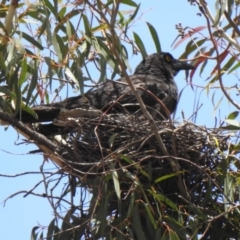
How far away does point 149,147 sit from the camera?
5.02 metres

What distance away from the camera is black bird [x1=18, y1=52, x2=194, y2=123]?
5262mm

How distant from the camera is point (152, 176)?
198 inches

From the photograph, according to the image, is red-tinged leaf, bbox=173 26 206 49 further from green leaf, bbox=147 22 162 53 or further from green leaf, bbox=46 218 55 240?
green leaf, bbox=46 218 55 240

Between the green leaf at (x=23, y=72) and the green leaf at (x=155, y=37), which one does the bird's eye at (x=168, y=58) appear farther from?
the green leaf at (x=23, y=72)

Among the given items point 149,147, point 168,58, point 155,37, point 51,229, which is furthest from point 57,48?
point 168,58

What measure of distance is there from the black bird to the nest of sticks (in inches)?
7.1

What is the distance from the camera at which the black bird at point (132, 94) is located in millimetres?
5262

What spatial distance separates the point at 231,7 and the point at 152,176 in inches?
52.7

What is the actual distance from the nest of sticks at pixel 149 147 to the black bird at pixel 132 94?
18 centimetres

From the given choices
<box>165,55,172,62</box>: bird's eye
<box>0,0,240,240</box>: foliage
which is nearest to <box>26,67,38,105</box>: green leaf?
<box>0,0,240,240</box>: foliage

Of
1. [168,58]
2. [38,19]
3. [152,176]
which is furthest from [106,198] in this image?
[168,58]

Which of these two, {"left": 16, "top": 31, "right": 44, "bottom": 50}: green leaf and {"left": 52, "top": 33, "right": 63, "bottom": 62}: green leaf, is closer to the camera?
{"left": 52, "top": 33, "right": 63, "bottom": 62}: green leaf

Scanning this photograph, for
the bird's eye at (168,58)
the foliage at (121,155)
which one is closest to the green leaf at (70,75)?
the foliage at (121,155)

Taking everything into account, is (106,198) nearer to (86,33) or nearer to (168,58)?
(86,33)
